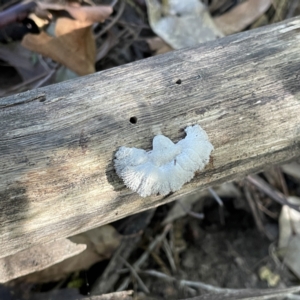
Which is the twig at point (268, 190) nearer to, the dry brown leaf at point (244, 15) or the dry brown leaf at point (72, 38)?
the dry brown leaf at point (244, 15)

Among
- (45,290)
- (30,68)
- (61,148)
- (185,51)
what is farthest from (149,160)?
(30,68)

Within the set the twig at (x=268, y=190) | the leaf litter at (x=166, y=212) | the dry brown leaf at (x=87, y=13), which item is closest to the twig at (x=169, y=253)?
the leaf litter at (x=166, y=212)

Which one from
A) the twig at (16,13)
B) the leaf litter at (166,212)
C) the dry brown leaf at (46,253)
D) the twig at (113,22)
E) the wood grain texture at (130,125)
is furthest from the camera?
the twig at (113,22)

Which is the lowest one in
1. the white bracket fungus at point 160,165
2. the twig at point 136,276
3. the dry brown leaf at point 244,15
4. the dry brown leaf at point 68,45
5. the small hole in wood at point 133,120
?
the twig at point 136,276

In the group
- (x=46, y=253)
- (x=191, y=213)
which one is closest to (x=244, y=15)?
(x=191, y=213)

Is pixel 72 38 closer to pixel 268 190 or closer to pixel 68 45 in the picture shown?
pixel 68 45

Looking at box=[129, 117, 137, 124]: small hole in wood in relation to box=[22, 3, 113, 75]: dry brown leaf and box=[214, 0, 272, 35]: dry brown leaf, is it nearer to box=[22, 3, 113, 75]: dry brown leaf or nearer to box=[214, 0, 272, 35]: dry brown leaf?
box=[22, 3, 113, 75]: dry brown leaf

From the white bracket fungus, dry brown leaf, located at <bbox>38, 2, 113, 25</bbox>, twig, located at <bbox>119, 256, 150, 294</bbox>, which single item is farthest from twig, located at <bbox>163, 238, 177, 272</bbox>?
dry brown leaf, located at <bbox>38, 2, 113, 25</bbox>
